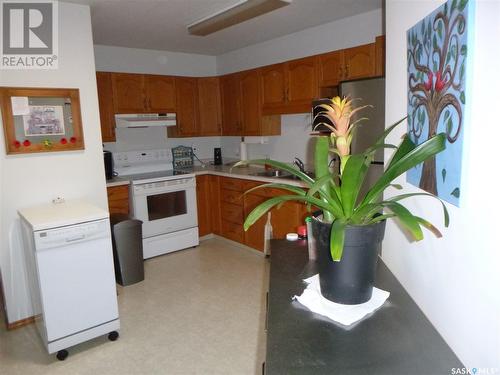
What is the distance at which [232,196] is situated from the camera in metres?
4.09

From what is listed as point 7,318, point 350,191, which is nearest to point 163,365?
point 7,318

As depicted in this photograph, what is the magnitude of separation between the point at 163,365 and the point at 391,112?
1.91 meters

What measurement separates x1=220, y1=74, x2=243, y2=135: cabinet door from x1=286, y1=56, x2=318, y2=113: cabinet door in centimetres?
87

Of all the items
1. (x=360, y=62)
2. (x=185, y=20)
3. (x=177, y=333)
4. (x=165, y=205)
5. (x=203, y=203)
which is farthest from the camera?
(x=203, y=203)

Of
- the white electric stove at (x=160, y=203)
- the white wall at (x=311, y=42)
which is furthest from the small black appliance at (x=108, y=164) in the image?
the white wall at (x=311, y=42)

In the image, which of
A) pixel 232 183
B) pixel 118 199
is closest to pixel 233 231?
pixel 232 183

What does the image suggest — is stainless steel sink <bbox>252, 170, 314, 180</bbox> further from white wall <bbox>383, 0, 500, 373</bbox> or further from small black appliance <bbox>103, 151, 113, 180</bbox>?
white wall <bbox>383, 0, 500, 373</bbox>

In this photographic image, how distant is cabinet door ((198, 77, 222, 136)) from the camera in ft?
14.8

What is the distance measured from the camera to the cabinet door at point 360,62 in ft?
9.45

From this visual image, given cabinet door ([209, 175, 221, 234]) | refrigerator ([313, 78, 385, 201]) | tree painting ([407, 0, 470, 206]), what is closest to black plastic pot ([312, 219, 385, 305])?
tree painting ([407, 0, 470, 206])

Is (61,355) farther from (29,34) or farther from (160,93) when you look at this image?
(160,93)

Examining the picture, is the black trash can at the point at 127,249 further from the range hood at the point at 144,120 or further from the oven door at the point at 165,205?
the range hood at the point at 144,120

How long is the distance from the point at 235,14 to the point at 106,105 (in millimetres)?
1881

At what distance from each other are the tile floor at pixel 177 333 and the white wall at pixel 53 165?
1.50 feet
